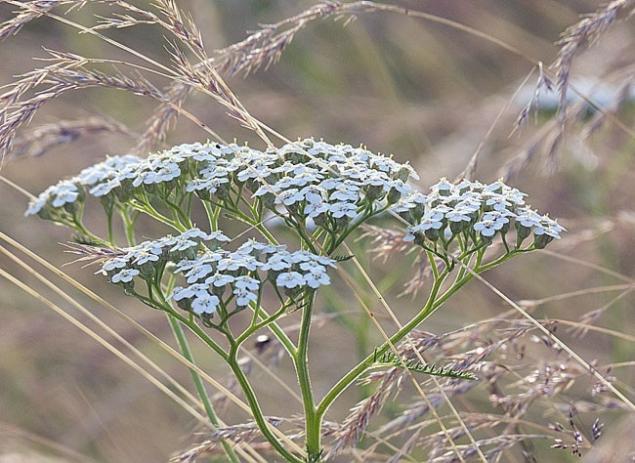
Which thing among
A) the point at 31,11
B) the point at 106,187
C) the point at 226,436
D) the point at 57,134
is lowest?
the point at 226,436

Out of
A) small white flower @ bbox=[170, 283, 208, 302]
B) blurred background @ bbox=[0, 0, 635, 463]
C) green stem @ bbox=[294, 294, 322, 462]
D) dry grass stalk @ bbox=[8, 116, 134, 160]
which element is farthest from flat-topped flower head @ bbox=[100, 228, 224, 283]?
blurred background @ bbox=[0, 0, 635, 463]

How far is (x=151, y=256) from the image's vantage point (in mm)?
1655

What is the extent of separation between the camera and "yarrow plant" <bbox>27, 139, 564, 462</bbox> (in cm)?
161

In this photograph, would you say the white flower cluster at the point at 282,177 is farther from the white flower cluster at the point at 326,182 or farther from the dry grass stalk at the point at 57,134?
the dry grass stalk at the point at 57,134

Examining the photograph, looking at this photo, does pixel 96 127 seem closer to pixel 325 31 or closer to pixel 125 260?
pixel 125 260

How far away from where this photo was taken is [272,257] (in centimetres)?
163

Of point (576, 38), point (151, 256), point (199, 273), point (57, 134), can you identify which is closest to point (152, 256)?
point (151, 256)

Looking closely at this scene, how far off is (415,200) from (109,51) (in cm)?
382

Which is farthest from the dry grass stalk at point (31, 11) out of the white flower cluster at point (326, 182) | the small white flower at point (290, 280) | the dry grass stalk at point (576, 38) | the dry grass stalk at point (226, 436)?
the dry grass stalk at point (576, 38)

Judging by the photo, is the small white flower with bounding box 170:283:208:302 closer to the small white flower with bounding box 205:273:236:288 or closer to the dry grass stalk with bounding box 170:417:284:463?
the small white flower with bounding box 205:273:236:288

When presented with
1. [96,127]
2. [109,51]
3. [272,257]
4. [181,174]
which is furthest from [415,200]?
[109,51]

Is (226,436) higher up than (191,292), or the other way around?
(191,292)

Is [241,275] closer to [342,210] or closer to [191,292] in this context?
[191,292]

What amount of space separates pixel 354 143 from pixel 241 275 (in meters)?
3.30
